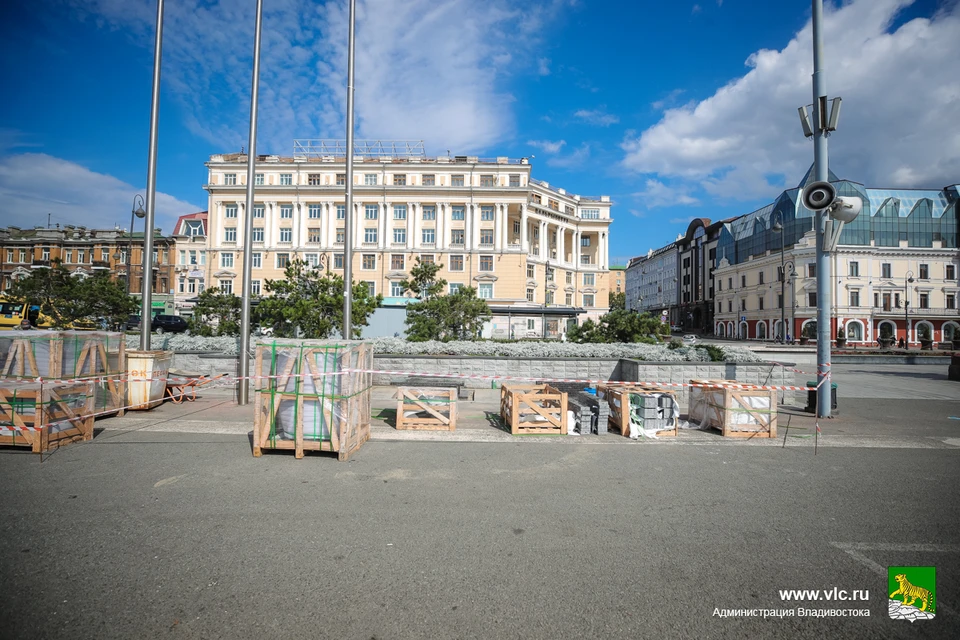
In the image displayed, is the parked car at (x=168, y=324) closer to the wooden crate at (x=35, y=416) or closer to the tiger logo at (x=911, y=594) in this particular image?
the wooden crate at (x=35, y=416)

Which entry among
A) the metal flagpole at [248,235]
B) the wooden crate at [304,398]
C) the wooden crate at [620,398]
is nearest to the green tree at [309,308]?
the metal flagpole at [248,235]

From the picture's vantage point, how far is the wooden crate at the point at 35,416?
7.18 m

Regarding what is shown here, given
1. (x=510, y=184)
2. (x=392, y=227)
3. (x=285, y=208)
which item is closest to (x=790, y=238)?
(x=510, y=184)

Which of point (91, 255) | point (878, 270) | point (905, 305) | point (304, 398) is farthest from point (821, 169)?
point (91, 255)

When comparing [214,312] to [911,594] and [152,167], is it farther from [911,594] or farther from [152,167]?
[911,594]

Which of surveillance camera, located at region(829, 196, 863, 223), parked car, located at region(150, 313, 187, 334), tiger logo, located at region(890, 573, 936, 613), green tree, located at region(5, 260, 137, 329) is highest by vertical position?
surveillance camera, located at region(829, 196, 863, 223)

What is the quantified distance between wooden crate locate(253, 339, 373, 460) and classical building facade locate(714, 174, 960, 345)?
6362 centimetres

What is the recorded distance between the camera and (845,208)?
1011cm

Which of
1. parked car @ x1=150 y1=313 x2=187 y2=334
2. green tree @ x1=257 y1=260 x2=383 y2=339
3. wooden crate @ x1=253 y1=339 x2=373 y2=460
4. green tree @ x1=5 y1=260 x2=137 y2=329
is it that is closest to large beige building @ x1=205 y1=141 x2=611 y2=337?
parked car @ x1=150 y1=313 x2=187 y2=334

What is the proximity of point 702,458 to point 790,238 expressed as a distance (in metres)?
70.9

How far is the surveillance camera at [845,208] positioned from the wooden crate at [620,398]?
18.0ft

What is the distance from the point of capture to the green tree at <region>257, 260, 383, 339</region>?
56.9ft

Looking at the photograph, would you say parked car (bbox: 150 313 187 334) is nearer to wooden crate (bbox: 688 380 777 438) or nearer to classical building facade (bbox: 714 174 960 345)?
wooden crate (bbox: 688 380 777 438)

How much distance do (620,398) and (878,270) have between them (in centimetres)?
7161
